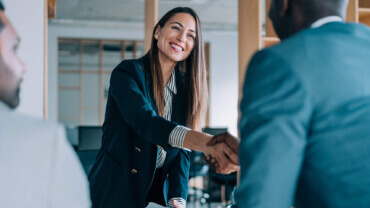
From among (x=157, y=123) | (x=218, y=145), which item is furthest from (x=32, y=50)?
(x=218, y=145)

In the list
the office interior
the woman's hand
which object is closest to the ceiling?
the office interior

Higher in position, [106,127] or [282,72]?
[282,72]

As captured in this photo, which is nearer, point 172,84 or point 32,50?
point 172,84

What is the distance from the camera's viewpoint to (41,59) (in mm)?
1786

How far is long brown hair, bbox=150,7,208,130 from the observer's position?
145 cm

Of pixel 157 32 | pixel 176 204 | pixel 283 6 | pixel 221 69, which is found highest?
pixel 221 69

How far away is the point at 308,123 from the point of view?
60 cm

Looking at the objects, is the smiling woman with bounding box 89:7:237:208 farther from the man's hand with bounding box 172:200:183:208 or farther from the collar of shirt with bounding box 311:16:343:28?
the collar of shirt with bounding box 311:16:343:28

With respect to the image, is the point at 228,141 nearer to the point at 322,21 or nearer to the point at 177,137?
the point at 177,137

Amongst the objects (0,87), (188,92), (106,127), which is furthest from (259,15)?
(0,87)

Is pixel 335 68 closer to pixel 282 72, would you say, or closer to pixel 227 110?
pixel 282 72

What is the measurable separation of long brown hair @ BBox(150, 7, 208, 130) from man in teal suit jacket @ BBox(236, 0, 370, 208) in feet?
2.79

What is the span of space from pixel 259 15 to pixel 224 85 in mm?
7052

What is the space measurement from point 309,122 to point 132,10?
8.24 meters
